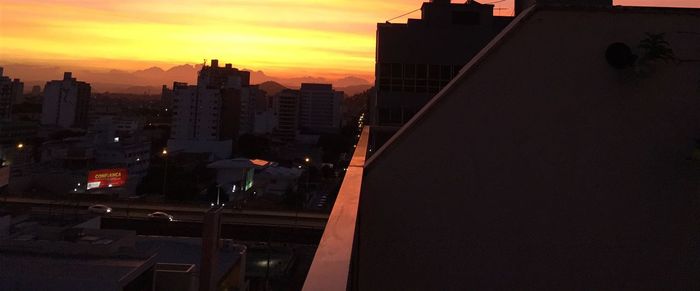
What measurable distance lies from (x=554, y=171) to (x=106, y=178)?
75.8 ft

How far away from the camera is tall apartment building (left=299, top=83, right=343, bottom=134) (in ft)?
204

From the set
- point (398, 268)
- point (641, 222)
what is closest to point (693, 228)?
point (641, 222)

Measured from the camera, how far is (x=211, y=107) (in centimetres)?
4103

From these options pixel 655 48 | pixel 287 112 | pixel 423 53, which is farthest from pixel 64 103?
pixel 655 48

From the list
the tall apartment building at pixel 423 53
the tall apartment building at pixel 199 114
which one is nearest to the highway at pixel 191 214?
the tall apartment building at pixel 423 53

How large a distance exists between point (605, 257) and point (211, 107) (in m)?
41.8

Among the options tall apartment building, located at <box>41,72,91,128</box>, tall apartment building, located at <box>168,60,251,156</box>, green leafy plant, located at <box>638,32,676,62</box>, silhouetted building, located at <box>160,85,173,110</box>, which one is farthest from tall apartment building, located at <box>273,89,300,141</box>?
green leafy plant, located at <box>638,32,676,62</box>

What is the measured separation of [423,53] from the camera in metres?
6.80

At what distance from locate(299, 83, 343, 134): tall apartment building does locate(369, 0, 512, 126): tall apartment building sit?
5430cm

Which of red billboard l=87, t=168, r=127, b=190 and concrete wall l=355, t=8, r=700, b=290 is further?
red billboard l=87, t=168, r=127, b=190

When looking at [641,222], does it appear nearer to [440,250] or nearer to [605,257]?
[605,257]

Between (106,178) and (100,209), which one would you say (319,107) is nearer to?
(106,178)

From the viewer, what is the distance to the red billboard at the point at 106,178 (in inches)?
803

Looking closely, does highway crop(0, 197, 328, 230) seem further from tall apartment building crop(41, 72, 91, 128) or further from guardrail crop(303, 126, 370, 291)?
tall apartment building crop(41, 72, 91, 128)
